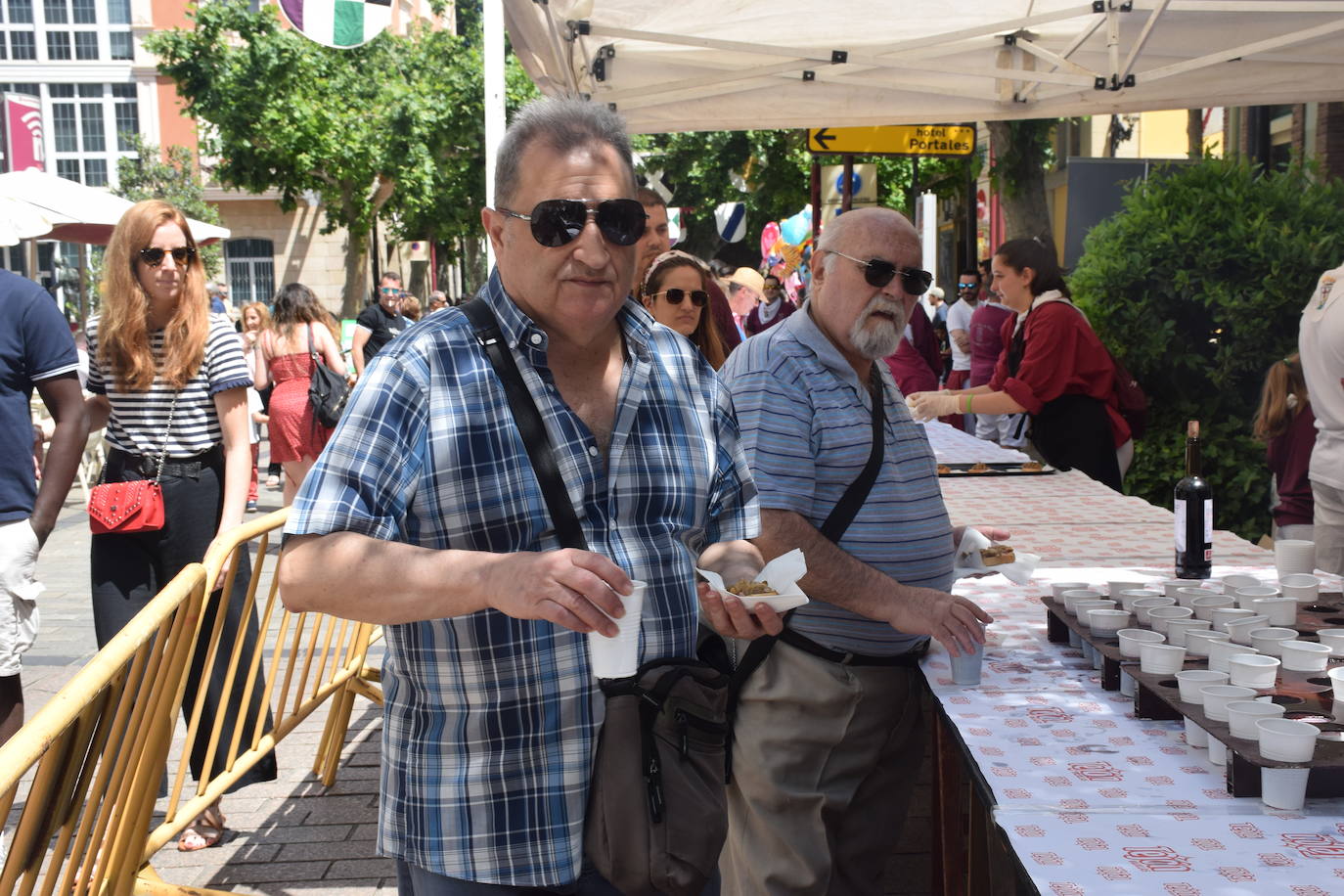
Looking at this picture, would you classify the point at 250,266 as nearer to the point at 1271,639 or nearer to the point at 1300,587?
the point at 1300,587

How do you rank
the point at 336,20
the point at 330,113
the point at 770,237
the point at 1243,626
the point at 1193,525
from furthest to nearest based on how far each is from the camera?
1. the point at 330,113
2. the point at 770,237
3. the point at 336,20
4. the point at 1193,525
5. the point at 1243,626

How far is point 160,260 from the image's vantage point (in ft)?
13.6

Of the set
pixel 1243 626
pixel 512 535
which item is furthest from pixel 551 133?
pixel 1243 626

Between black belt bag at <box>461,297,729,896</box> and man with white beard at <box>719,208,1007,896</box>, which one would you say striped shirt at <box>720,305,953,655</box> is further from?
black belt bag at <box>461,297,729,896</box>

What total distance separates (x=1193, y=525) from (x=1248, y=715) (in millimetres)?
1624

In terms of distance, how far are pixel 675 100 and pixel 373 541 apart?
621 centimetres

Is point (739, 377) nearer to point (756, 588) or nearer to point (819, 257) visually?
point (819, 257)

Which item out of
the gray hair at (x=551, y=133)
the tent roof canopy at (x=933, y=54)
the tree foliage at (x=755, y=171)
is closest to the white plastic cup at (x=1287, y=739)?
the gray hair at (x=551, y=133)

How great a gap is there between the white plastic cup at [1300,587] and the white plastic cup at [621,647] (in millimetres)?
2047

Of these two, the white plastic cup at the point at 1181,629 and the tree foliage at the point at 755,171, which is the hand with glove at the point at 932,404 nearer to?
the white plastic cup at the point at 1181,629

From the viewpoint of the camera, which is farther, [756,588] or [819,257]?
[819,257]

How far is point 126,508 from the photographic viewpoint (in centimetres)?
407

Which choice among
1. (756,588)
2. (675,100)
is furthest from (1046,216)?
(756,588)

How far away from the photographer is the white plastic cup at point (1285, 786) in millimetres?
2010
